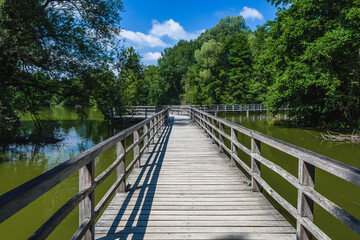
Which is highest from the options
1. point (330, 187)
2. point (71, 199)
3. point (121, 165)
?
point (71, 199)

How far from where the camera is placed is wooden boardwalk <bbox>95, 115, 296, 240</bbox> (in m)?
2.48

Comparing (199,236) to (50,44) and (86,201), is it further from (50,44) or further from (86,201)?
(50,44)

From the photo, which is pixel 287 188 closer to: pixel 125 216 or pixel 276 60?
pixel 125 216

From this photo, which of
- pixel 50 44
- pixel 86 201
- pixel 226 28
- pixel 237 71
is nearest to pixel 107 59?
pixel 50 44

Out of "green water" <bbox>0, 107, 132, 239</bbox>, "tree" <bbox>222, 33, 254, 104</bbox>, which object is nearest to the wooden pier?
"green water" <bbox>0, 107, 132, 239</bbox>

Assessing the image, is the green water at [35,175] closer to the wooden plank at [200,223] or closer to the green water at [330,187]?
the wooden plank at [200,223]

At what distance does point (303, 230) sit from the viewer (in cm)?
217

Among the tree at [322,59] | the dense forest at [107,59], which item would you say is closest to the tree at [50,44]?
the dense forest at [107,59]

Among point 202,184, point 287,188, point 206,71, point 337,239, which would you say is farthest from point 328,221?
point 206,71

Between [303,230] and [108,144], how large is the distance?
7.60 feet

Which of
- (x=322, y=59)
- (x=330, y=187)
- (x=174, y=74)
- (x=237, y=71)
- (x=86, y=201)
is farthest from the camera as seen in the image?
(x=174, y=74)

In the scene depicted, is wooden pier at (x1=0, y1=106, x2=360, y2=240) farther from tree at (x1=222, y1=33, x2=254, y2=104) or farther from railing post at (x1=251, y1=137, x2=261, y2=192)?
tree at (x1=222, y1=33, x2=254, y2=104)

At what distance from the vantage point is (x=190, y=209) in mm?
3047

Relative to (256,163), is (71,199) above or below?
above
